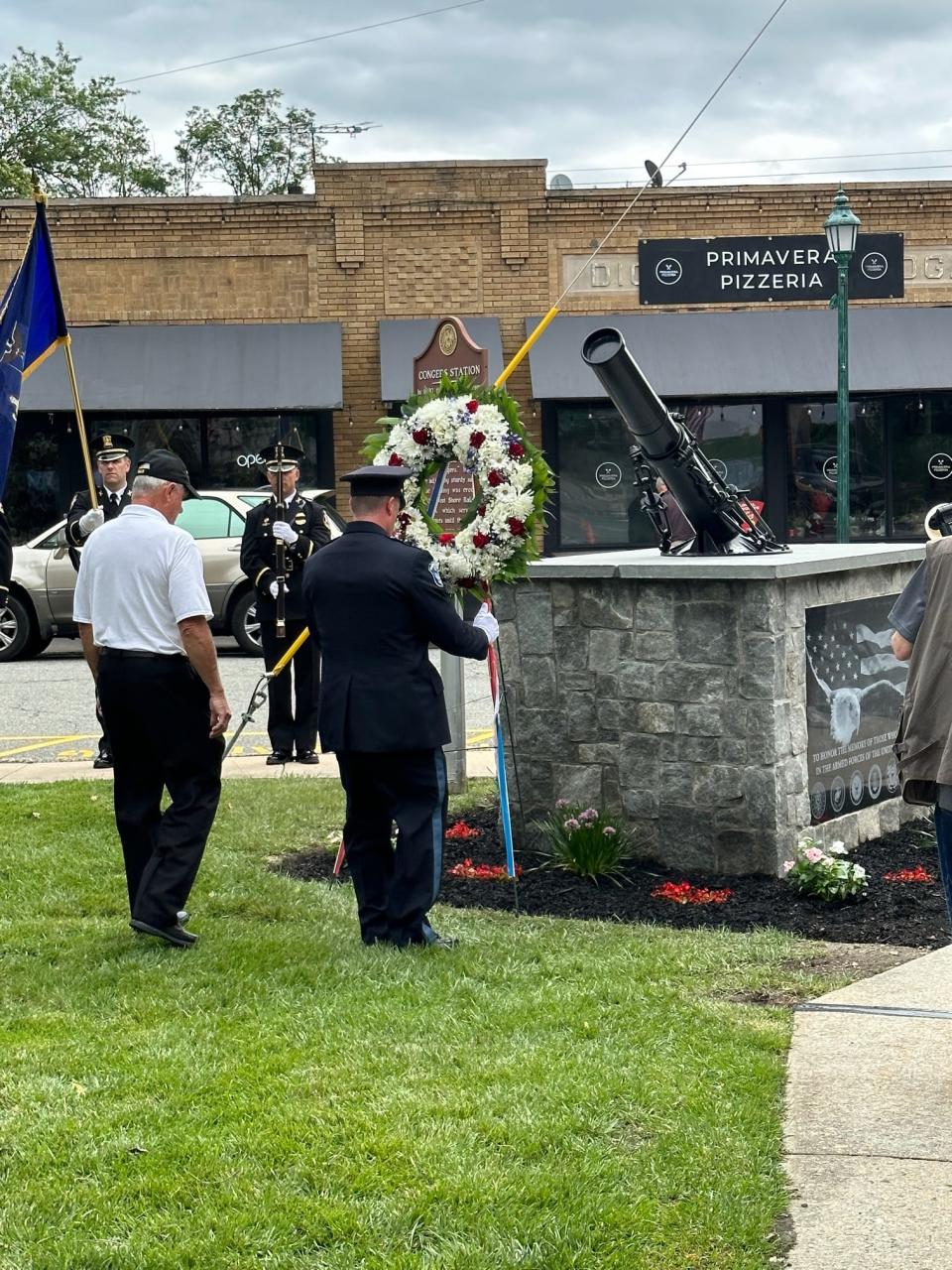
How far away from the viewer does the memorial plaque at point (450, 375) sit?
7.71 metres

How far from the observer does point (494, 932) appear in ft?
21.3

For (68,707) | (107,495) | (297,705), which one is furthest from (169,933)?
(68,707)

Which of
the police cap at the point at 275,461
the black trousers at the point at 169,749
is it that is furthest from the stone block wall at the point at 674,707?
the police cap at the point at 275,461

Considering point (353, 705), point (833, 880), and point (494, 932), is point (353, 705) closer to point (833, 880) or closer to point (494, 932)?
point (494, 932)

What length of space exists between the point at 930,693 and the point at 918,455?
2030 cm

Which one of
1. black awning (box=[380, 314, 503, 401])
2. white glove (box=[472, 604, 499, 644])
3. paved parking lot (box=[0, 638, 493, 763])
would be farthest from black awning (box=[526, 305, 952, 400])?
white glove (box=[472, 604, 499, 644])

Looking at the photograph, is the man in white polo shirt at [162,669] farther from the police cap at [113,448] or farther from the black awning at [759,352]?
the black awning at [759,352]

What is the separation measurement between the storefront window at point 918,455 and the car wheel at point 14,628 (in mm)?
12970

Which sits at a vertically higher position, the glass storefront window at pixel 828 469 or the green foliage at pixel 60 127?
the green foliage at pixel 60 127

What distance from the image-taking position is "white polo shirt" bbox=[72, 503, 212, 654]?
6.14 metres

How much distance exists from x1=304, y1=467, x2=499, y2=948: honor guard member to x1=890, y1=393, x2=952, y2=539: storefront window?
19.1 m

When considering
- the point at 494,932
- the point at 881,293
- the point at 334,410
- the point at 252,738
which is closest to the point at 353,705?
the point at 494,932

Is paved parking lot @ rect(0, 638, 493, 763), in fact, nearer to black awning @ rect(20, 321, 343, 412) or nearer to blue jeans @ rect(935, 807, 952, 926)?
black awning @ rect(20, 321, 343, 412)

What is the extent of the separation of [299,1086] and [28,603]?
1391cm
